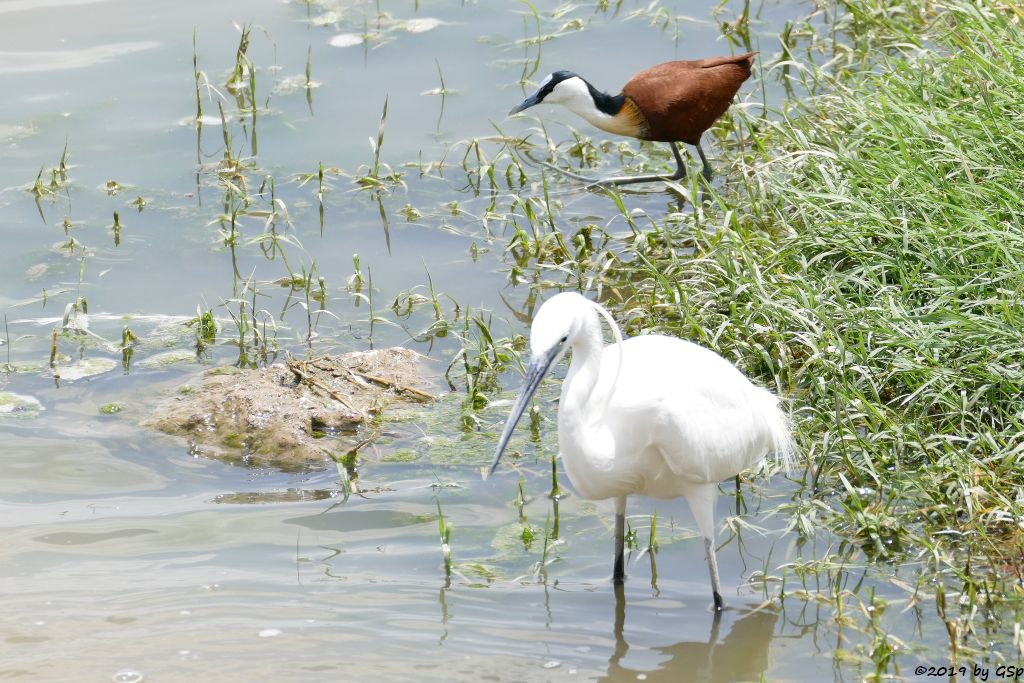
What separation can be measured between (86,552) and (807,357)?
2766mm

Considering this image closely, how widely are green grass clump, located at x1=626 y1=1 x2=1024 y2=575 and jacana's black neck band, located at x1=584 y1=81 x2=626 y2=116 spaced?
964 millimetres

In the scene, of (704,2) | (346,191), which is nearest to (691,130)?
(346,191)

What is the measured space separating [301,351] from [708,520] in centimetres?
235

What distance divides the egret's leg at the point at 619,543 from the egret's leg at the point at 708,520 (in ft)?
0.76

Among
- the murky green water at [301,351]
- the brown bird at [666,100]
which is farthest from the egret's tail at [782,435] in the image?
the brown bird at [666,100]

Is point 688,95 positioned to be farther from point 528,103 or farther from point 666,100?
point 528,103

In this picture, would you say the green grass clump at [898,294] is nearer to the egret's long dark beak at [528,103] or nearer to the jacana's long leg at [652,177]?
the jacana's long leg at [652,177]

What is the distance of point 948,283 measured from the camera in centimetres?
485

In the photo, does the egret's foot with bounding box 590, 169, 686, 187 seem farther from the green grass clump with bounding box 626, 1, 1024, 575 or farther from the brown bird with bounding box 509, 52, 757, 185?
the green grass clump with bounding box 626, 1, 1024, 575

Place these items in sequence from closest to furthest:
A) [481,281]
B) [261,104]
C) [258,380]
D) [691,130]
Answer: [258,380]
[481,281]
[691,130]
[261,104]

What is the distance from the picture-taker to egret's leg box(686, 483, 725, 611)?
4.00 meters

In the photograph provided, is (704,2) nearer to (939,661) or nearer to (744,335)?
(744,335)

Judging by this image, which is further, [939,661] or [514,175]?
[514,175]

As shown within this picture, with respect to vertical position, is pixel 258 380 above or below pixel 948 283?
below
